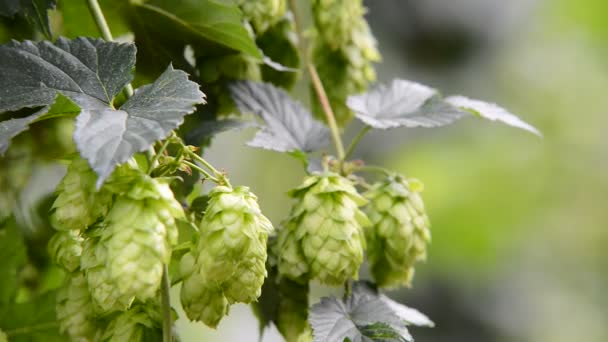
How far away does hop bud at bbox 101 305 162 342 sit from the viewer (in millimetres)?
758

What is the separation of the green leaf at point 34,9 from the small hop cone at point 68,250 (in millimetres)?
210

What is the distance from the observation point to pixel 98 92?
0.70 metres

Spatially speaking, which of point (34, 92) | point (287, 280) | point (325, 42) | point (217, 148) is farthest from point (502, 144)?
point (34, 92)

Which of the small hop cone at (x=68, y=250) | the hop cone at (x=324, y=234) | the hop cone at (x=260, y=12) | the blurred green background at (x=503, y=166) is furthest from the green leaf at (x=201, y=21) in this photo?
the blurred green background at (x=503, y=166)

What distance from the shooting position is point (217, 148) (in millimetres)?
3432

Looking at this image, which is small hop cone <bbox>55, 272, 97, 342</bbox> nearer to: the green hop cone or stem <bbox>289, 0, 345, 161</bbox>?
the green hop cone

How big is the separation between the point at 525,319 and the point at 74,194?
3.71 metres

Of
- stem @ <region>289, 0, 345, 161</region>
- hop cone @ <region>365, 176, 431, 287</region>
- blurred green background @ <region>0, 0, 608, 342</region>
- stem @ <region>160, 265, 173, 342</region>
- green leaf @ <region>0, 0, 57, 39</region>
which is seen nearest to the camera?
stem @ <region>160, 265, 173, 342</region>

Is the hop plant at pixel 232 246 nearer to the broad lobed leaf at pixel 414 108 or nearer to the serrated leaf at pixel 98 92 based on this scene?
the serrated leaf at pixel 98 92

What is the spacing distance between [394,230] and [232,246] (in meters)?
0.30

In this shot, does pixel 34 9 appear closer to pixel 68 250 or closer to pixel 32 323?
pixel 68 250

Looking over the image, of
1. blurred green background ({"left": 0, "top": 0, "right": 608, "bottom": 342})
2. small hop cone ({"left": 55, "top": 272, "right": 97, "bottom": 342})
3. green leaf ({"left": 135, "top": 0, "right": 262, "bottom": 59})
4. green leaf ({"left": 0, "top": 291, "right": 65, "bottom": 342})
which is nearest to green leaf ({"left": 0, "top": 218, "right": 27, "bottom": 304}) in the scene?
green leaf ({"left": 0, "top": 291, "right": 65, "bottom": 342})

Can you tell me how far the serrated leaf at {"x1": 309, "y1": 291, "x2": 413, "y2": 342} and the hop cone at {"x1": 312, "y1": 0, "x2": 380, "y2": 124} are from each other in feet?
1.11

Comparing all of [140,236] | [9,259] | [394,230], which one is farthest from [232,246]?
[9,259]
